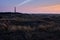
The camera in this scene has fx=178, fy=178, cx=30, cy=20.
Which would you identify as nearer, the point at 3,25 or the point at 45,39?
the point at 45,39

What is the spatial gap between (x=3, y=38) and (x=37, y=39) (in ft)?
8.16

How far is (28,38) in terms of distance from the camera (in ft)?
42.2

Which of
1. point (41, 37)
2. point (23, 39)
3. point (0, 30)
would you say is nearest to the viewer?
point (23, 39)

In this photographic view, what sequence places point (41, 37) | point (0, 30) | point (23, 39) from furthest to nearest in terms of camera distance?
point (0, 30) → point (41, 37) → point (23, 39)

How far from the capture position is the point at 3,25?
16797 mm

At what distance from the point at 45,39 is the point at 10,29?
4.43 metres

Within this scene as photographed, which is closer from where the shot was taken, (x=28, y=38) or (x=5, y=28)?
(x=28, y=38)

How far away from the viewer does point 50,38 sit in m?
13.2

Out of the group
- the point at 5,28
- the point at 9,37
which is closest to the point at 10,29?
the point at 5,28

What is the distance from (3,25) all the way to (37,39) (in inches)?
197

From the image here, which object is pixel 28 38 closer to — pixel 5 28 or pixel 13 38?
pixel 13 38

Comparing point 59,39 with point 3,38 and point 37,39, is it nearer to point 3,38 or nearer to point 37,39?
point 37,39

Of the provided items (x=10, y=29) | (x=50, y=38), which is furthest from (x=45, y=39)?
(x=10, y=29)

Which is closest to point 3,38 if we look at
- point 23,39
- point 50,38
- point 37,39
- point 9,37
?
point 9,37
